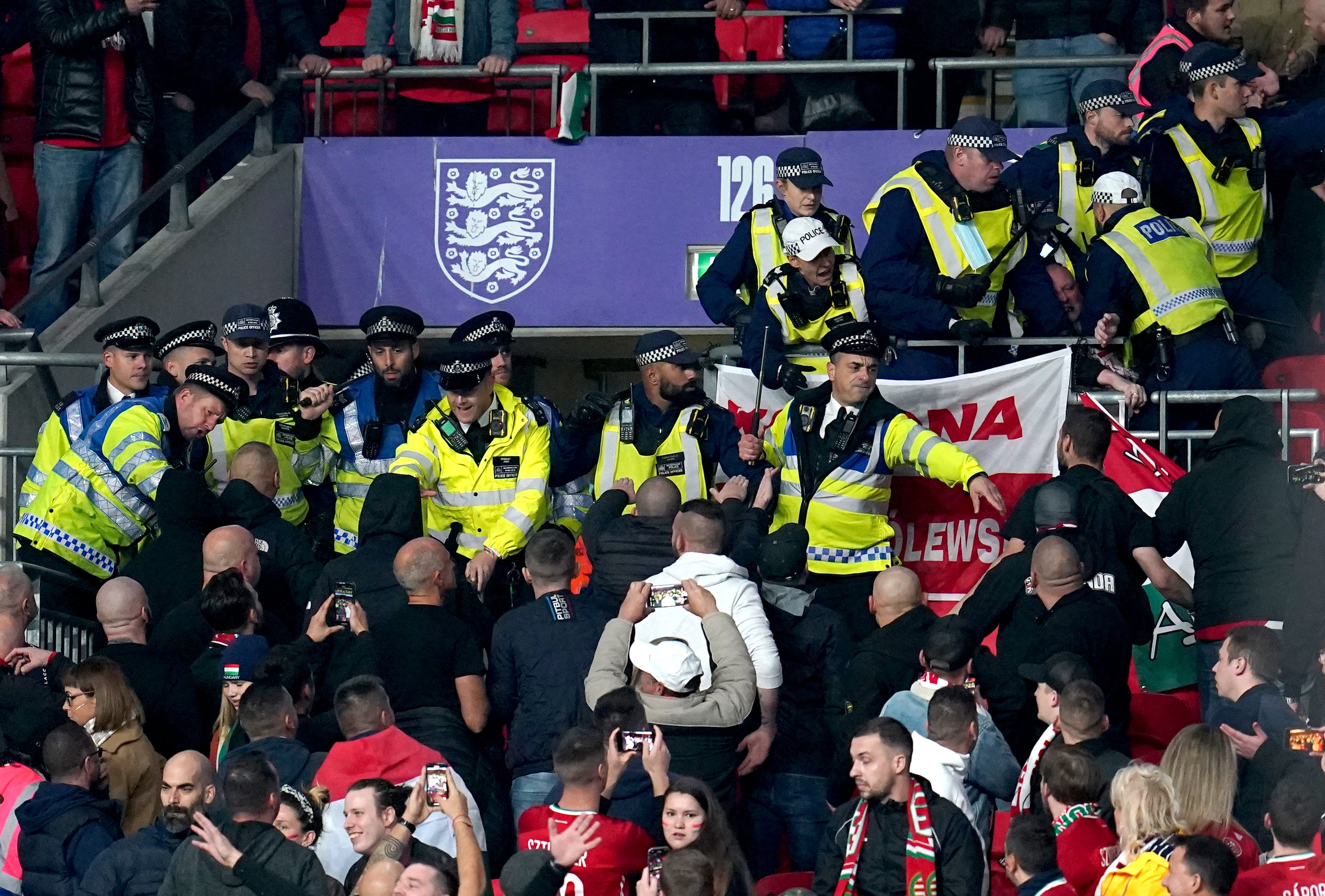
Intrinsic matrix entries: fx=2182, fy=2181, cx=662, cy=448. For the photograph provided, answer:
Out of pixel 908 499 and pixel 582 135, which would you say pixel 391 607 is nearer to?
pixel 908 499

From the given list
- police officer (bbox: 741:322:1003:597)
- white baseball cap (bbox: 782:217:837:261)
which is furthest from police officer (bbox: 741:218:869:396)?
police officer (bbox: 741:322:1003:597)

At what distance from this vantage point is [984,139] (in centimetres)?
1109

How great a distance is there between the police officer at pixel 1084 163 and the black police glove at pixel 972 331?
0.98 meters

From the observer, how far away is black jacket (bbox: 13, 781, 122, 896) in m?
8.00

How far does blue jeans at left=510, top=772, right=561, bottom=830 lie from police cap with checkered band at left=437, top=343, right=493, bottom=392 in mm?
2395

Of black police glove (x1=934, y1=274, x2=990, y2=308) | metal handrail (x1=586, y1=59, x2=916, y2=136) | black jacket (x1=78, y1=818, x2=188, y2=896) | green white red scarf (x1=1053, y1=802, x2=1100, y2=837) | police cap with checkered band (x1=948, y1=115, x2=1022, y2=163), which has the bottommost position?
black jacket (x1=78, y1=818, x2=188, y2=896)

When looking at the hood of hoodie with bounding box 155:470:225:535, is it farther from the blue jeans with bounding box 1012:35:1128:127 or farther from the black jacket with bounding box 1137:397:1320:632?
the blue jeans with bounding box 1012:35:1128:127

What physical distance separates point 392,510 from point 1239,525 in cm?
366

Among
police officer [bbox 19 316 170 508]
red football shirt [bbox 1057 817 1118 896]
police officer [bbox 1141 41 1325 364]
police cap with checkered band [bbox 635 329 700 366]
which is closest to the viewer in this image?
red football shirt [bbox 1057 817 1118 896]

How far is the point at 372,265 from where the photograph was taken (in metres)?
14.0

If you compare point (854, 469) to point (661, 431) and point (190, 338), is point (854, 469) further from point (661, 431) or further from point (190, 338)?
point (190, 338)

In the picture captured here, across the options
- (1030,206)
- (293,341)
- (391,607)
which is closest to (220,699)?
(391,607)

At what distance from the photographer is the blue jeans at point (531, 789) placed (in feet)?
28.7

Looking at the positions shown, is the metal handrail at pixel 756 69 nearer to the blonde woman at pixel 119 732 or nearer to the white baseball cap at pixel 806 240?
the white baseball cap at pixel 806 240
